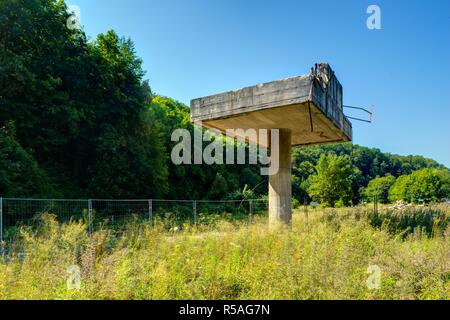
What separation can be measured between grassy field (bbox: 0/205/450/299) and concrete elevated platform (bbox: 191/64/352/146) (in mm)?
3149

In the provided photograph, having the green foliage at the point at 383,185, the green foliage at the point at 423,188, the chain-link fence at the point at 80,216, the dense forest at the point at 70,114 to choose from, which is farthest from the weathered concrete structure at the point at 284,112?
the green foliage at the point at 383,185

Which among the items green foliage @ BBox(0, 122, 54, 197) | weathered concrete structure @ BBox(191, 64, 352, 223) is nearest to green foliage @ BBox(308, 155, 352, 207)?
weathered concrete structure @ BBox(191, 64, 352, 223)

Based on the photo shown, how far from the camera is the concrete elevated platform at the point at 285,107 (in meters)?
7.20

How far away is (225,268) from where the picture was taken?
196 inches

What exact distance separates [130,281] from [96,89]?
18311 mm

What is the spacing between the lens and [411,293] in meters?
4.12

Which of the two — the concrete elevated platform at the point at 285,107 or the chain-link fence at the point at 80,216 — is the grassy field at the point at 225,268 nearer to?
the chain-link fence at the point at 80,216

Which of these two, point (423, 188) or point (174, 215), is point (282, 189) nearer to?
point (174, 215)

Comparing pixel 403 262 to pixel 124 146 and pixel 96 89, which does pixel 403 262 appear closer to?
pixel 124 146

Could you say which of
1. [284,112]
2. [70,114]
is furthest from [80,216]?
[70,114]

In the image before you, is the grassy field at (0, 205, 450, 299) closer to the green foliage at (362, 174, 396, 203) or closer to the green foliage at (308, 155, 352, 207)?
the green foliage at (308, 155, 352, 207)

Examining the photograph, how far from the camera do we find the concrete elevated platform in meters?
7.20
